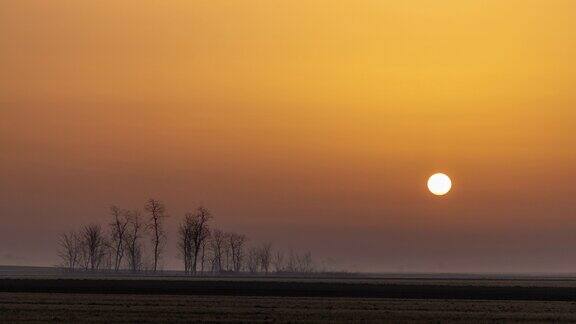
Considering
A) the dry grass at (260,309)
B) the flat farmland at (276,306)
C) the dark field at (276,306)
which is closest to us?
the dry grass at (260,309)

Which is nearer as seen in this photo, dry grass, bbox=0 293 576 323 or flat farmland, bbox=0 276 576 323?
dry grass, bbox=0 293 576 323

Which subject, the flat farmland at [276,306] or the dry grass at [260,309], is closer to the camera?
the dry grass at [260,309]

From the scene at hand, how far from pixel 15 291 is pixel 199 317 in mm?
34870

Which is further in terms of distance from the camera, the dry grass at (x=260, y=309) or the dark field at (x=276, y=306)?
the dark field at (x=276, y=306)

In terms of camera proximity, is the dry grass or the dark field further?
the dark field

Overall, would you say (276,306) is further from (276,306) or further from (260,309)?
(260,309)

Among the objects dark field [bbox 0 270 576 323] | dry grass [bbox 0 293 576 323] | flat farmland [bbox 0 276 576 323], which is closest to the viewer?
dry grass [bbox 0 293 576 323]

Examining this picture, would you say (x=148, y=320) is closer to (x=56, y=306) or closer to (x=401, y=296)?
(x=56, y=306)

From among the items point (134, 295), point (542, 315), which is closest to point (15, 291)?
point (134, 295)

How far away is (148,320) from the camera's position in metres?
50.4

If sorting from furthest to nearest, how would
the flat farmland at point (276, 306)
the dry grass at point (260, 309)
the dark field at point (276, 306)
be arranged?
the dark field at point (276, 306)
the flat farmland at point (276, 306)
the dry grass at point (260, 309)

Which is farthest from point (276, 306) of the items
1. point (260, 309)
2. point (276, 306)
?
point (260, 309)

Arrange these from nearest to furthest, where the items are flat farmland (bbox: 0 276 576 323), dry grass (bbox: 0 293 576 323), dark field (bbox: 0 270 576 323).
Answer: dry grass (bbox: 0 293 576 323) → flat farmland (bbox: 0 276 576 323) → dark field (bbox: 0 270 576 323)

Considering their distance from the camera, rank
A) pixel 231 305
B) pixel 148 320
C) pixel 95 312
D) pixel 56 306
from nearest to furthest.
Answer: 1. pixel 148 320
2. pixel 95 312
3. pixel 56 306
4. pixel 231 305
